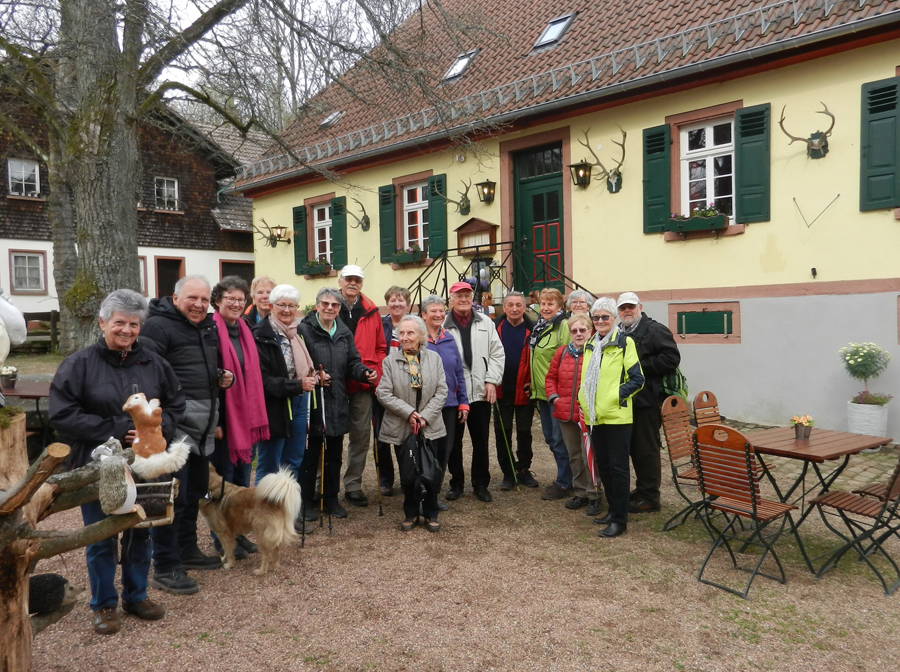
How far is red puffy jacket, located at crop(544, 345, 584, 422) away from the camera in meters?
5.41

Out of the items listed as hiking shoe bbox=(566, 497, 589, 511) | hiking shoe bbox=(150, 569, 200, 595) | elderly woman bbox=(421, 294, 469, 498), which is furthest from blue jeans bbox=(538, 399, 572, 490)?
hiking shoe bbox=(150, 569, 200, 595)

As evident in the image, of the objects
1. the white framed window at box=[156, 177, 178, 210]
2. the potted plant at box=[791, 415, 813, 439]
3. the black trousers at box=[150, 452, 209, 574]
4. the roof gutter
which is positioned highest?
the white framed window at box=[156, 177, 178, 210]

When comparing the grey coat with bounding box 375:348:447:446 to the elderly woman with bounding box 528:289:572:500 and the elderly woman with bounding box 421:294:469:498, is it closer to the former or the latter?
the elderly woman with bounding box 421:294:469:498

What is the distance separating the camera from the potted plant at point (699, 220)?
946cm

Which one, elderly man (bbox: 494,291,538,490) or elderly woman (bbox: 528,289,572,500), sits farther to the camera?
elderly man (bbox: 494,291,538,490)

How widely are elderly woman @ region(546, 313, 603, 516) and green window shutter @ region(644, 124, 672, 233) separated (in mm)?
5144

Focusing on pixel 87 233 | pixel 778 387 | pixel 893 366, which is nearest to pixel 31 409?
pixel 87 233

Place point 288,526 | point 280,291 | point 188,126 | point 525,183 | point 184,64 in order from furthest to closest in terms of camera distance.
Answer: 1. point 525,183
2. point 188,126
3. point 184,64
4. point 280,291
5. point 288,526

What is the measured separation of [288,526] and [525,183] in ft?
29.7

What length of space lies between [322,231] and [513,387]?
1075 cm

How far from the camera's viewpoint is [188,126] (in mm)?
10789

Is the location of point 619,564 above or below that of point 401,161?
below

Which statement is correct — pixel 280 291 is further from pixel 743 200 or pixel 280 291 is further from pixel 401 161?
pixel 401 161

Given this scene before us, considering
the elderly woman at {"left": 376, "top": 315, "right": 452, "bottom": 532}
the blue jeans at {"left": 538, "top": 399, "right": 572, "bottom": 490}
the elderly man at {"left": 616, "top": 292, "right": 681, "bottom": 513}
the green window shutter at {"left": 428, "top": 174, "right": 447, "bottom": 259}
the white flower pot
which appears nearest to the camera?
the elderly woman at {"left": 376, "top": 315, "right": 452, "bottom": 532}
